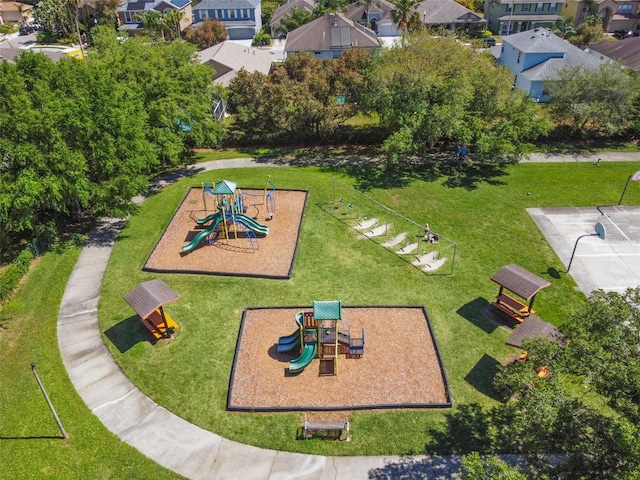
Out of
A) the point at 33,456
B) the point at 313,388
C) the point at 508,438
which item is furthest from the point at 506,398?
the point at 33,456

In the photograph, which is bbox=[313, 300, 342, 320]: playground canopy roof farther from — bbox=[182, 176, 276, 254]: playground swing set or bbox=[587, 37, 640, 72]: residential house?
bbox=[587, 37, 640, 72]: residential house

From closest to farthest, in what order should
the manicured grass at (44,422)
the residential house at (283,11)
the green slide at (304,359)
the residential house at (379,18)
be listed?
the manicured grass at (44,422)
the green slide at (304,359)
the residential house at (283,11)
the residential house at (379,18)

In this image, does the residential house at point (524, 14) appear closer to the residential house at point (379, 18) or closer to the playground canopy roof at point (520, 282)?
the residential house at point (379, 18)

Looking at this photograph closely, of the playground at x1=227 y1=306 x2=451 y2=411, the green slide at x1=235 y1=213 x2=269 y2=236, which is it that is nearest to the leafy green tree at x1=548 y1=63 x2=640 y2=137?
the playground at x1=227 y1=306 x2=451 y2=411

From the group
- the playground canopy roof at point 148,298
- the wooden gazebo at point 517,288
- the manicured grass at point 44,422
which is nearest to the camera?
the manicured grass at point 44,422

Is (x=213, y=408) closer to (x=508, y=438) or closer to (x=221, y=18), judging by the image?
(x=508, y=438)

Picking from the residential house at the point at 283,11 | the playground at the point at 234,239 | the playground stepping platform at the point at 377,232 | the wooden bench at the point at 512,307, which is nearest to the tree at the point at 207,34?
the residential house at the point at 283,11

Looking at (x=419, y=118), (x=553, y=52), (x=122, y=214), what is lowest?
(x=122, y=214)
